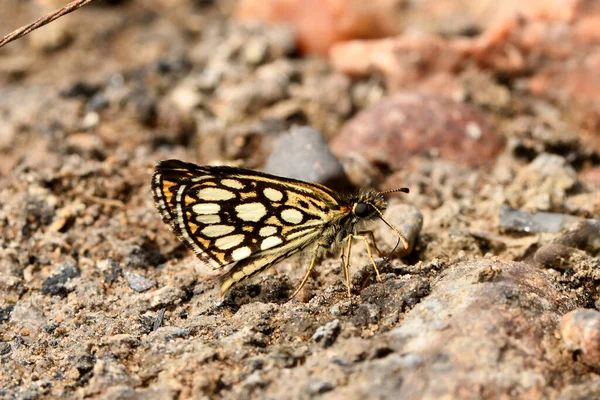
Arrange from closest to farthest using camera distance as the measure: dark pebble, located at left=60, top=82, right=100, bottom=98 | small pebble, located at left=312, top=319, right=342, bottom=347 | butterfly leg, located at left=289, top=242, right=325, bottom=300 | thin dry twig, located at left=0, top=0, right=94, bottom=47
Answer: small pebble, located at left=312, top=319, right=342, bottom=347
thin dry twig, located at left=0, top=0, right=94, bottom=47
butterfly leg, located at left=289, top=242, right=325, bottom=300
dark pebble, located at left=60, top=82, right=100, bottom=98

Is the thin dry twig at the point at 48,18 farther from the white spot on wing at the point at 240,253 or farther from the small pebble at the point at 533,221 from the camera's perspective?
the small pebble at the point at 533,221

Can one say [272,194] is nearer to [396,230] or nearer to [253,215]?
[253,215]

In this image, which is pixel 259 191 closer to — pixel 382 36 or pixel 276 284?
pixel 276 284

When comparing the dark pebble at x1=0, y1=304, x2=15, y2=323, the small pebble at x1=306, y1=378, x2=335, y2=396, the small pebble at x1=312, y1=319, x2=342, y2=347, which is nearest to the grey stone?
the small pebble at x1=312, y1=319, x2=342, y2=347

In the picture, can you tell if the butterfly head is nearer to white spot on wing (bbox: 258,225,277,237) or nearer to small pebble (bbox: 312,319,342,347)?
white spot on wing (bbox: 258,225,277,237)

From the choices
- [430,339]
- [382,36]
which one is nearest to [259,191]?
[430,339]

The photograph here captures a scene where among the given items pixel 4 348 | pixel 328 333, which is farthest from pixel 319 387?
pixel 4 348

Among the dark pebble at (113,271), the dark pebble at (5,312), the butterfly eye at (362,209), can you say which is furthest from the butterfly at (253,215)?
the dark pebble at (5,312)
